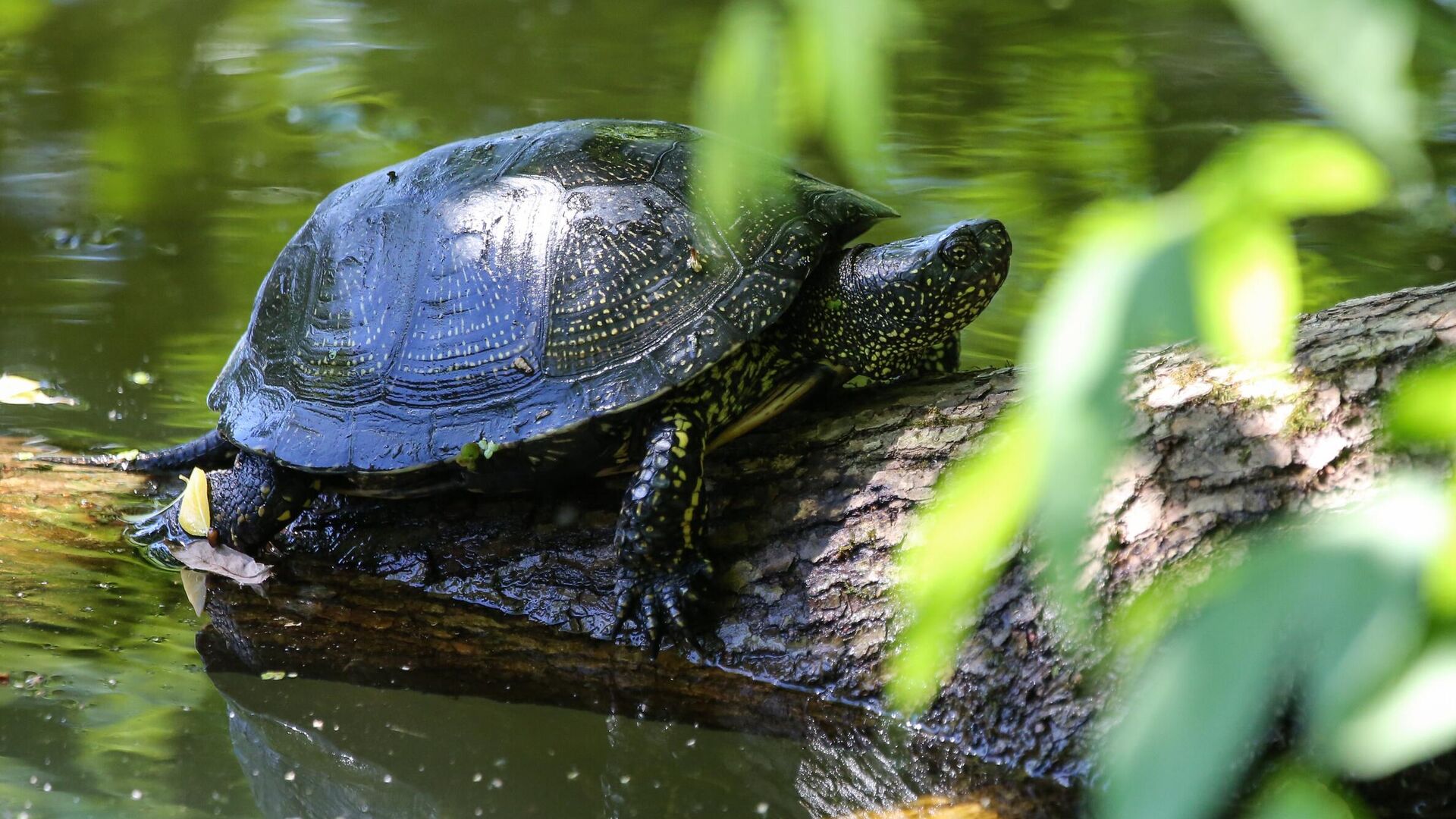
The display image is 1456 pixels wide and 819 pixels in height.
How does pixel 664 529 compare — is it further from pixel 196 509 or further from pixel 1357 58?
pixel 1357 58

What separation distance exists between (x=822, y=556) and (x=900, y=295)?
2.42 feet

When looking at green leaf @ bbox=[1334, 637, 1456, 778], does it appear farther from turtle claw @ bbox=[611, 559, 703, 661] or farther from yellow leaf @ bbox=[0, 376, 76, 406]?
yellow leaf @ bbox=[0, 376, 76, 406]

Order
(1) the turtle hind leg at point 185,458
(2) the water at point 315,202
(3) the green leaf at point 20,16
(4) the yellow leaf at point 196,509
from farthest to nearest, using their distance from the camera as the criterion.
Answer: (3) the green leaf at point 20,16 → (1) the turtle hind leg at point 185,458 → (4) the yellow leaf at point 196,509 → (2) the water at point 315,202

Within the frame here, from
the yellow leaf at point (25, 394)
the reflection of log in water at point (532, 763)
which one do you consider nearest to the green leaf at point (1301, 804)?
the reflection of log in water at point (532, 763)

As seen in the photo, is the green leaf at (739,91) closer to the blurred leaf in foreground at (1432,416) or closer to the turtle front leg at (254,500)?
the blurred leaf in foreground at (1432,416)

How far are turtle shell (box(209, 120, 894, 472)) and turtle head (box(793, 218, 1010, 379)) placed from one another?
142 millimetres

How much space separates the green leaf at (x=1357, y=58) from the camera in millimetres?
413

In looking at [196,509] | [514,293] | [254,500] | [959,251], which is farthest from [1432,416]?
[196,509]

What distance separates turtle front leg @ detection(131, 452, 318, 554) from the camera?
354cm

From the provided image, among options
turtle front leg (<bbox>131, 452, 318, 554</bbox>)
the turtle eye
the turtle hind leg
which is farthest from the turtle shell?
the turtle hind leg

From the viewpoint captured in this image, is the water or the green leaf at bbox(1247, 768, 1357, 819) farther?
the water

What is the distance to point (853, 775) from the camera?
9.34 feet

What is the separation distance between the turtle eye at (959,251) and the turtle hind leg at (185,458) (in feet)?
8.22

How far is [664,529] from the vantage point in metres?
3.05
